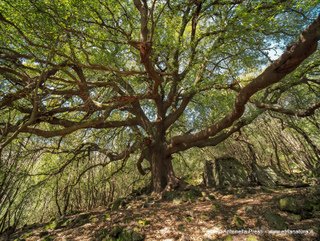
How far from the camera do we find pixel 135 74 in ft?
19.3

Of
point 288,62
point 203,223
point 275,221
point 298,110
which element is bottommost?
point 275,221

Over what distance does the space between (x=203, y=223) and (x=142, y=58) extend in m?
3.78

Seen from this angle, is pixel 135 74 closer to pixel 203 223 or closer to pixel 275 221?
pixel 203 223

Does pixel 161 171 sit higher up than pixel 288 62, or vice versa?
pixel 288 62

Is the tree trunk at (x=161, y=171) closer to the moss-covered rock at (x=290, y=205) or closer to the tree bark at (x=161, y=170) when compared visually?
the tree bark at (x=161, y=170)

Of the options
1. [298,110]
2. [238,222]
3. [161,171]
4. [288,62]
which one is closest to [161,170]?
[161,171]

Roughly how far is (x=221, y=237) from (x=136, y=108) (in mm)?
5738

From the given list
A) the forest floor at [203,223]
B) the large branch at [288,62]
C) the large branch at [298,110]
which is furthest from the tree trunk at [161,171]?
the large branch at [298,110]

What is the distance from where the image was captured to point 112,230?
14.5ft

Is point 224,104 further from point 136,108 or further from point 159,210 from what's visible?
point 159,210

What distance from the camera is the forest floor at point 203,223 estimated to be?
3.62 meters

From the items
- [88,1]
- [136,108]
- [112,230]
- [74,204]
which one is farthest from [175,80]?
[74,204]

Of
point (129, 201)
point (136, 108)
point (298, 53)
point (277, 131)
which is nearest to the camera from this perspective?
point (298, 53)

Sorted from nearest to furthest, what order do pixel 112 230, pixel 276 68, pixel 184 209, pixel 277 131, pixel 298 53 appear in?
pixel 298 53, pixel 276 68, pixel 112 230, pixel 184 209, pixel 277 131
